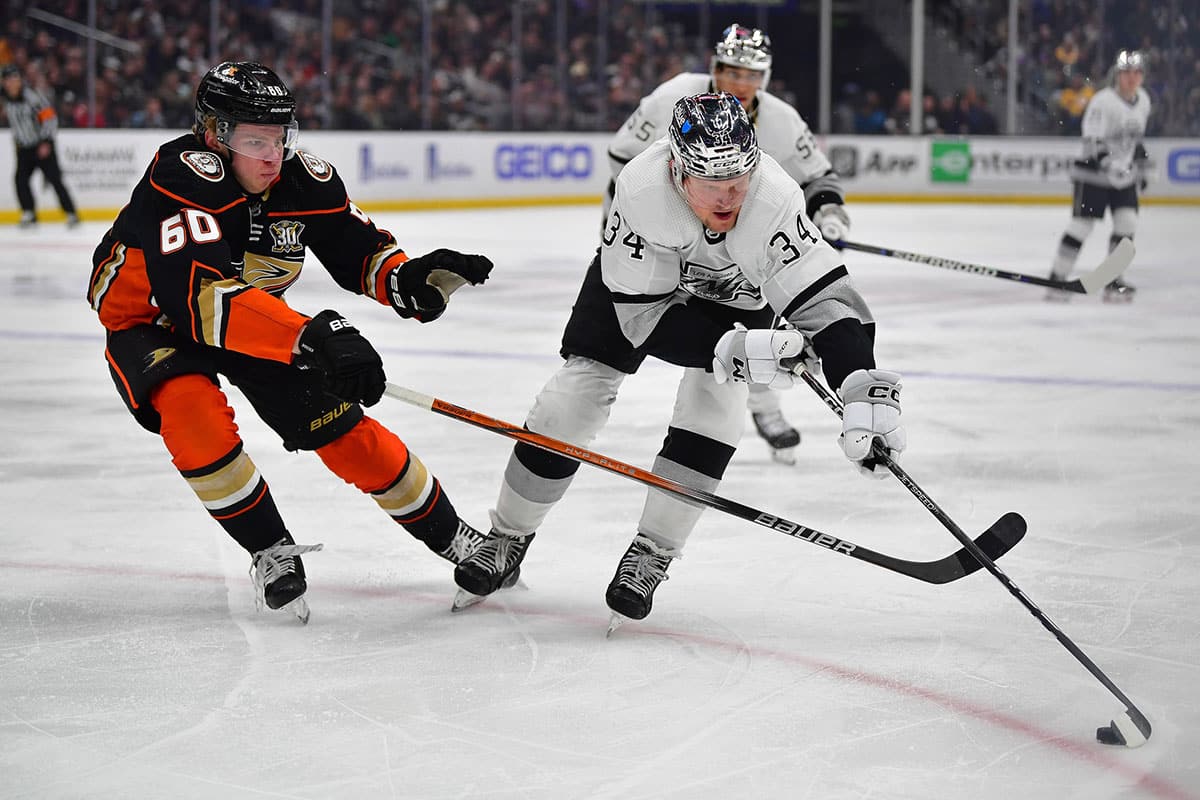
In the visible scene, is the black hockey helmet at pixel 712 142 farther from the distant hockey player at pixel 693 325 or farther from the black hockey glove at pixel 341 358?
the black hockey glove at pixel 341 358

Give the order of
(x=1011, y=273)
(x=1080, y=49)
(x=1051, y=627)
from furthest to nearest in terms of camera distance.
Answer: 1. (x=1080, y=49)
2. (x=1011, y=273)
3. (x=1051, y=627)

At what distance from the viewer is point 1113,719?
2.20m

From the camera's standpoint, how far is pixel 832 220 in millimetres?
4434

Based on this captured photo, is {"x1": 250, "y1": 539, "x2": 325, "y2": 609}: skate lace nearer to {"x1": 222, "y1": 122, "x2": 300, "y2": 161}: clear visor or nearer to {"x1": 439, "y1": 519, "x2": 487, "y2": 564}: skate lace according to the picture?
{"x1": 439, "y1": 519, "x2": 487, "y2": 564}: skate lace

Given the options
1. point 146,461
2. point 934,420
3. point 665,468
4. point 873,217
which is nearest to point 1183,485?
point 934,420

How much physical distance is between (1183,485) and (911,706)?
1838 millimetres

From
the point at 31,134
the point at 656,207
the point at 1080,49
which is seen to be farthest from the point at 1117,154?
the point at 31,134

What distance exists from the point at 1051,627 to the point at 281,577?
4.26ft

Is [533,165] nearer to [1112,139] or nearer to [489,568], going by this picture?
[1112,139]

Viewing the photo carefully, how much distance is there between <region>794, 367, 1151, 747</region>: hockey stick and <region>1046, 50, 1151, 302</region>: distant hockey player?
20.1 feet

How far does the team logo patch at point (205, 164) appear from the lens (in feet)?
8.52

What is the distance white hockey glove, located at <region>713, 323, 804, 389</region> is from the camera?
95.6 inches

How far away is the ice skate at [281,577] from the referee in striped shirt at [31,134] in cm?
860

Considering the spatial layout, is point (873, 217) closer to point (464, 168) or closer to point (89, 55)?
point (464, 168)
